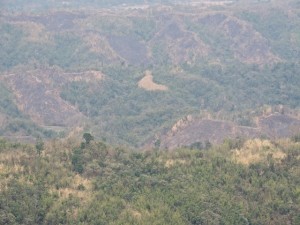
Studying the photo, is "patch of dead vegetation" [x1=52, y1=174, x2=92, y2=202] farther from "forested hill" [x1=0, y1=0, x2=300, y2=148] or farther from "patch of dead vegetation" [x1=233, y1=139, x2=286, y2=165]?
"forested hill" [x1=0, y1=0, x2=300, y2=148]

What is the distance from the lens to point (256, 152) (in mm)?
62156

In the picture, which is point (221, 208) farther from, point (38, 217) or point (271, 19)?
point (271, 19)

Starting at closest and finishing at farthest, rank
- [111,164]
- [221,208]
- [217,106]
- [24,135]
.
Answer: [221,208]
[111,164]
[24,135]
[217,106]

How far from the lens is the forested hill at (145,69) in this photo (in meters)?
110

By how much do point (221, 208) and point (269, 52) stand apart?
11499cm

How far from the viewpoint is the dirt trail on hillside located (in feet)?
410

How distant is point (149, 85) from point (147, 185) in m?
72.0

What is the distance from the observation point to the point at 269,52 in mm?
162000

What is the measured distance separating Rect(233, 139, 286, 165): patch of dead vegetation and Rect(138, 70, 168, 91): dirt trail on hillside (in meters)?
60.6

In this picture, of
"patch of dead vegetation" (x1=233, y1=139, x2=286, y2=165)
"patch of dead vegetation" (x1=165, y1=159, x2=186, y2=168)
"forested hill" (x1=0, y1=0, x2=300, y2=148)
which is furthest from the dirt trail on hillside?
"patch of dead vegetation" (x1=165, y1=159, x2=186, y2=168)

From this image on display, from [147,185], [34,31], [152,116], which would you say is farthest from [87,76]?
[147,185]

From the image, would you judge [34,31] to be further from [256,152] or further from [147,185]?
[147,185]

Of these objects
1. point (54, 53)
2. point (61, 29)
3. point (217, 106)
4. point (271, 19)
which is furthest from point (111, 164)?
point (271, 19)

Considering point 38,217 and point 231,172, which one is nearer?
point 38,217
